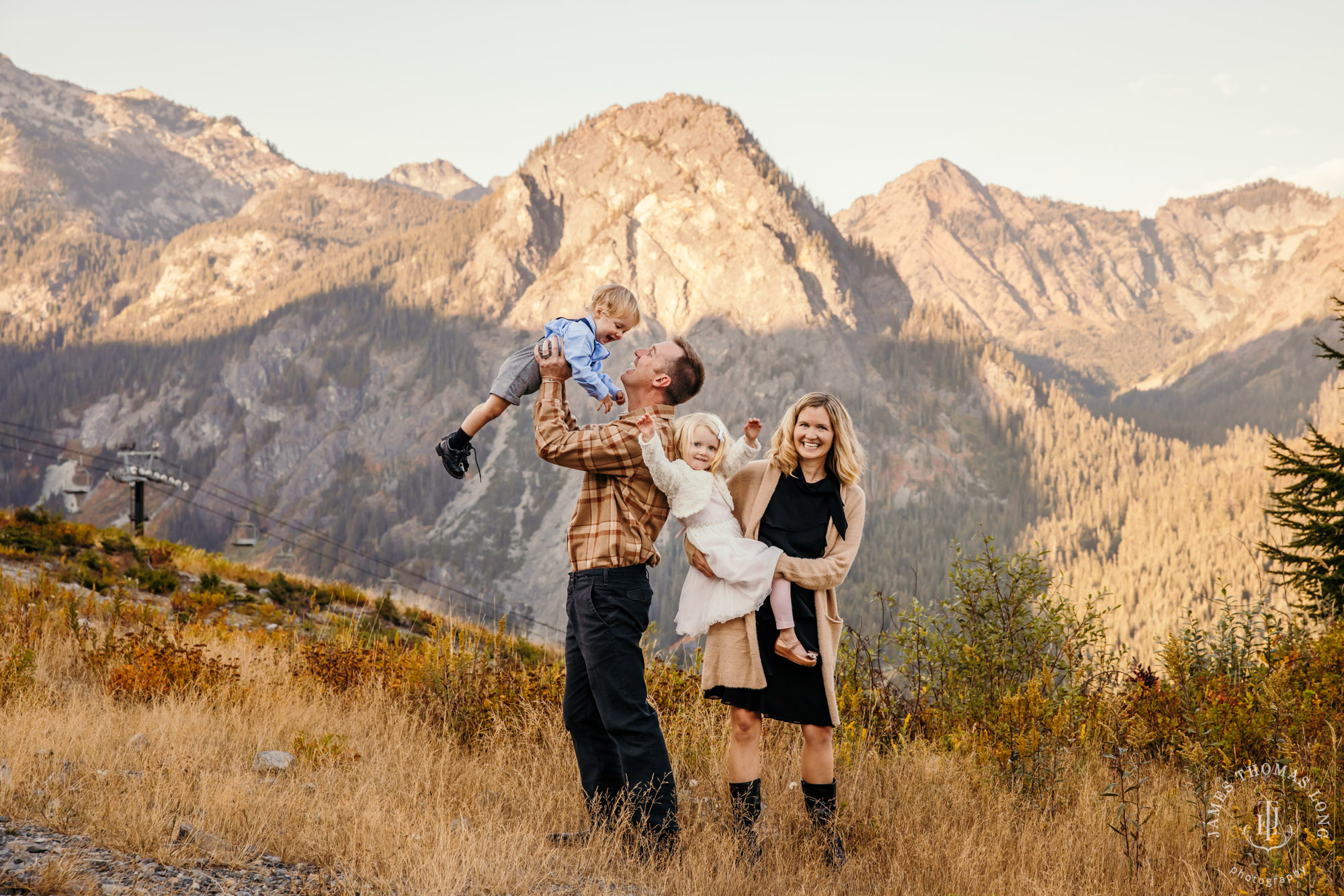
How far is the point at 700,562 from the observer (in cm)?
388

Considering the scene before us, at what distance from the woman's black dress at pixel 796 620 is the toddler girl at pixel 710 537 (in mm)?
108

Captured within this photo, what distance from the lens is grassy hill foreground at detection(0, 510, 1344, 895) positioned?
338 centimetres

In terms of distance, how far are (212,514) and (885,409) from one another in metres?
108


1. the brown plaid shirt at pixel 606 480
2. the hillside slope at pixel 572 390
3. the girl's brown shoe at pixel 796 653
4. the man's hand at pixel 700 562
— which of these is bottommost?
the girl's brown shoe at pixel 796 653

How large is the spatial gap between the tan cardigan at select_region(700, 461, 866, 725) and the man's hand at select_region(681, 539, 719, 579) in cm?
24

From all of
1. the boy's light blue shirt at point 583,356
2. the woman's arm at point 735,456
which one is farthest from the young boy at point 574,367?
the woman's arm at point 735,456

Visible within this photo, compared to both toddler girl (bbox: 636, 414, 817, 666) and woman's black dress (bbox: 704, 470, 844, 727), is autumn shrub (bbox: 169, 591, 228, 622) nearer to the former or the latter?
toddler girl (bbox: 636, 414, 817, 666)

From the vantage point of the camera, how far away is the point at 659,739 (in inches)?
152

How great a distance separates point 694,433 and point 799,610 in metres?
1.00

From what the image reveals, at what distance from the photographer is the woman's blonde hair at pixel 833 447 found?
405cm

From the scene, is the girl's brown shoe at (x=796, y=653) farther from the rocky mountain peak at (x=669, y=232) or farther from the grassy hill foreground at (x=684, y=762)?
the rocky mountain peak at (x=669, y=232)

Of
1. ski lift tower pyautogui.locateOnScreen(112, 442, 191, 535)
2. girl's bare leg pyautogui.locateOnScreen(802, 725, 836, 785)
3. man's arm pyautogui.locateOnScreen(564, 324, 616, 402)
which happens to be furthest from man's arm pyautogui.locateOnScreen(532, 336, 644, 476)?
ski lift tower pyautogui.locateOnScreen(112, 442, 191, 535)

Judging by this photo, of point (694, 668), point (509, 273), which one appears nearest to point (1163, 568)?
point (694, 668)

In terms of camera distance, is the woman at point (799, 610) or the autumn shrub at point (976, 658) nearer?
the woman at point (799, 610)
